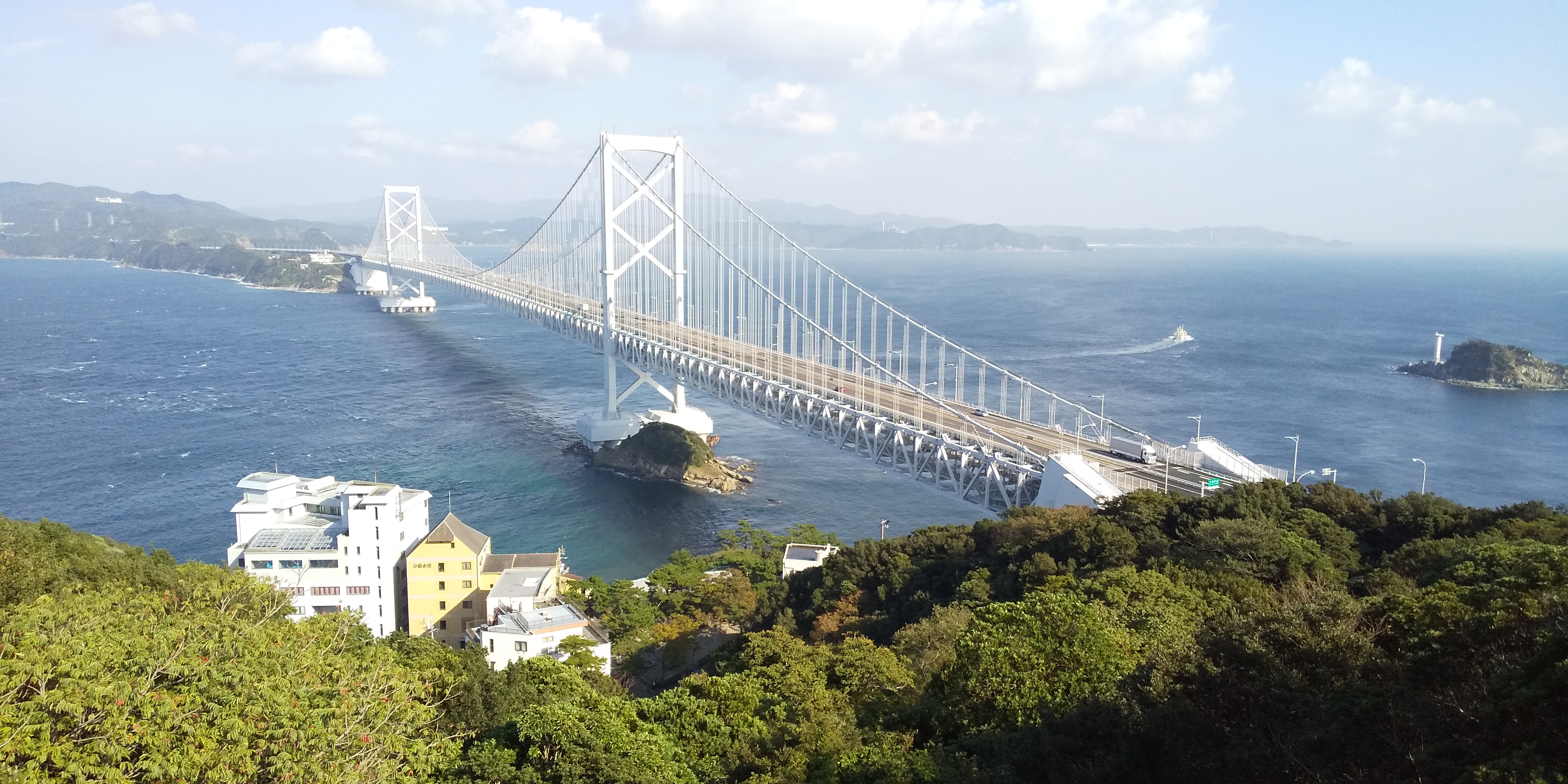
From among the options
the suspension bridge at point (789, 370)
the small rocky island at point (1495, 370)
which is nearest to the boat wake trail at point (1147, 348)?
the suspension bridge at point (789, 370)

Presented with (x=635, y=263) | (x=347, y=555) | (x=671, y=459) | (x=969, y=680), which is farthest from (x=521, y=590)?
(x=635, y=263)

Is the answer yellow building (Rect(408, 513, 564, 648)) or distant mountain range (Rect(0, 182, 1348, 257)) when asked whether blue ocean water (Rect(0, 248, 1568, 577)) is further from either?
distant mountain range (Rect(0, 182, 1348, 257))

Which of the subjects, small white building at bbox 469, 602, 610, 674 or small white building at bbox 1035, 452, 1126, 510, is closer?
small white building at bbox 469, 602, 610, 674

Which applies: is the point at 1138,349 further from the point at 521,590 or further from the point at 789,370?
the point at 521,590

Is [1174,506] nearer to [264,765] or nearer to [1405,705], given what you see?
[1405,705]

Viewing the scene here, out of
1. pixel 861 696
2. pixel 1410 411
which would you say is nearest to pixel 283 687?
pixel 861 696

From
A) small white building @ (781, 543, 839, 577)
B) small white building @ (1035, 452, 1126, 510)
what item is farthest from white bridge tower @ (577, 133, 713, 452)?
small white building @ (1035, 452, 1126, 510)
